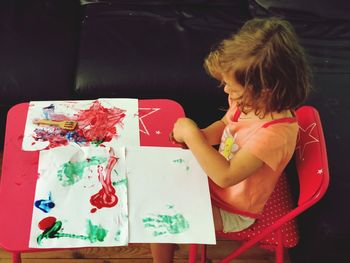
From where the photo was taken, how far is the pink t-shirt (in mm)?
1063

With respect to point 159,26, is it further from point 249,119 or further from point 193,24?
point 249,119

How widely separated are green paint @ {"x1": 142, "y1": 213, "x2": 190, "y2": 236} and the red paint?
20cm

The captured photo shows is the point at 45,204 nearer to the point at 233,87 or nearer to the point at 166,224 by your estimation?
the point at 166,224

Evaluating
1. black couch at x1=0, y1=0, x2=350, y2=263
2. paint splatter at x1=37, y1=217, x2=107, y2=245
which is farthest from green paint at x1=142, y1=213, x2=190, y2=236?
black couch at x1=0, y1=0, x2=350, y2=263

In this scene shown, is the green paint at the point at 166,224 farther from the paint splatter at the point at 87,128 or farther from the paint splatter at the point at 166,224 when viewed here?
the paint splatter at the point at 87,128

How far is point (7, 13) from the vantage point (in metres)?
1.83

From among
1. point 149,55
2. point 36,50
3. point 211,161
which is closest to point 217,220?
point 211,161

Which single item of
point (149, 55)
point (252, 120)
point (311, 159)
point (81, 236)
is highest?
point (149, 55)

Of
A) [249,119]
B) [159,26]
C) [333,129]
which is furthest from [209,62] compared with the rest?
[159,26]

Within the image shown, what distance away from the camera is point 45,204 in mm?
1013

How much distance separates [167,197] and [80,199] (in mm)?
199

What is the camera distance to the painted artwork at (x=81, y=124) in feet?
3.84

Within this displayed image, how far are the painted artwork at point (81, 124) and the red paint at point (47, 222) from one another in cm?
22

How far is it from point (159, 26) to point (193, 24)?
0.15 meters
